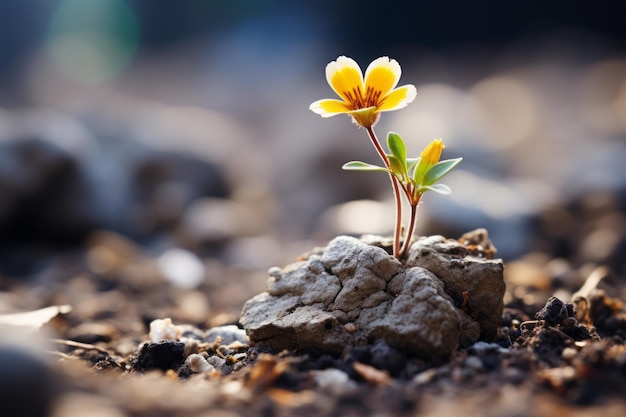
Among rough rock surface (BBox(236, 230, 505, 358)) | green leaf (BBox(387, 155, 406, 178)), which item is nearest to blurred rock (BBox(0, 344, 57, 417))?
rough rock surface (BBox(236, 230, 505, 358))

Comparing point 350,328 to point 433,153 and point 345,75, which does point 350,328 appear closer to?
point 433,153

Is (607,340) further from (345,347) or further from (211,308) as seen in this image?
(211,308)

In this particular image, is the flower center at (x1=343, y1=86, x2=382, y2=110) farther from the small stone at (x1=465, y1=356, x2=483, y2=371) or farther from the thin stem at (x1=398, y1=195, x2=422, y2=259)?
the small stone at (x1=465, y1=356, x2=483, y2=371)

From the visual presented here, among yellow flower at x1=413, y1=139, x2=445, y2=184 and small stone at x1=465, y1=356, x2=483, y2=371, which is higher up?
yellow flower at x1=413, y1=139, x2=445, y2=184

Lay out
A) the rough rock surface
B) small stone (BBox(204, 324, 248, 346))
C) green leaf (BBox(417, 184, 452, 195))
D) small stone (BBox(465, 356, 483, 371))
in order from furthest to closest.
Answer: small stone (BBox(204, 324, 248, 346)), green leaf (BBox(417, 184, 452, 195)), the rough rock surface, small stone (BBox(465, 356, 483, 371))

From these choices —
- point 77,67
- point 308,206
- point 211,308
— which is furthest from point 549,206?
point 77,67

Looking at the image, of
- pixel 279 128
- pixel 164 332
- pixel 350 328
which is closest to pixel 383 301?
pixel 350 328

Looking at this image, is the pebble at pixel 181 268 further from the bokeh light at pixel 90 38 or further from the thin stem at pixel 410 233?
the bokeh light at pixel 90 38
